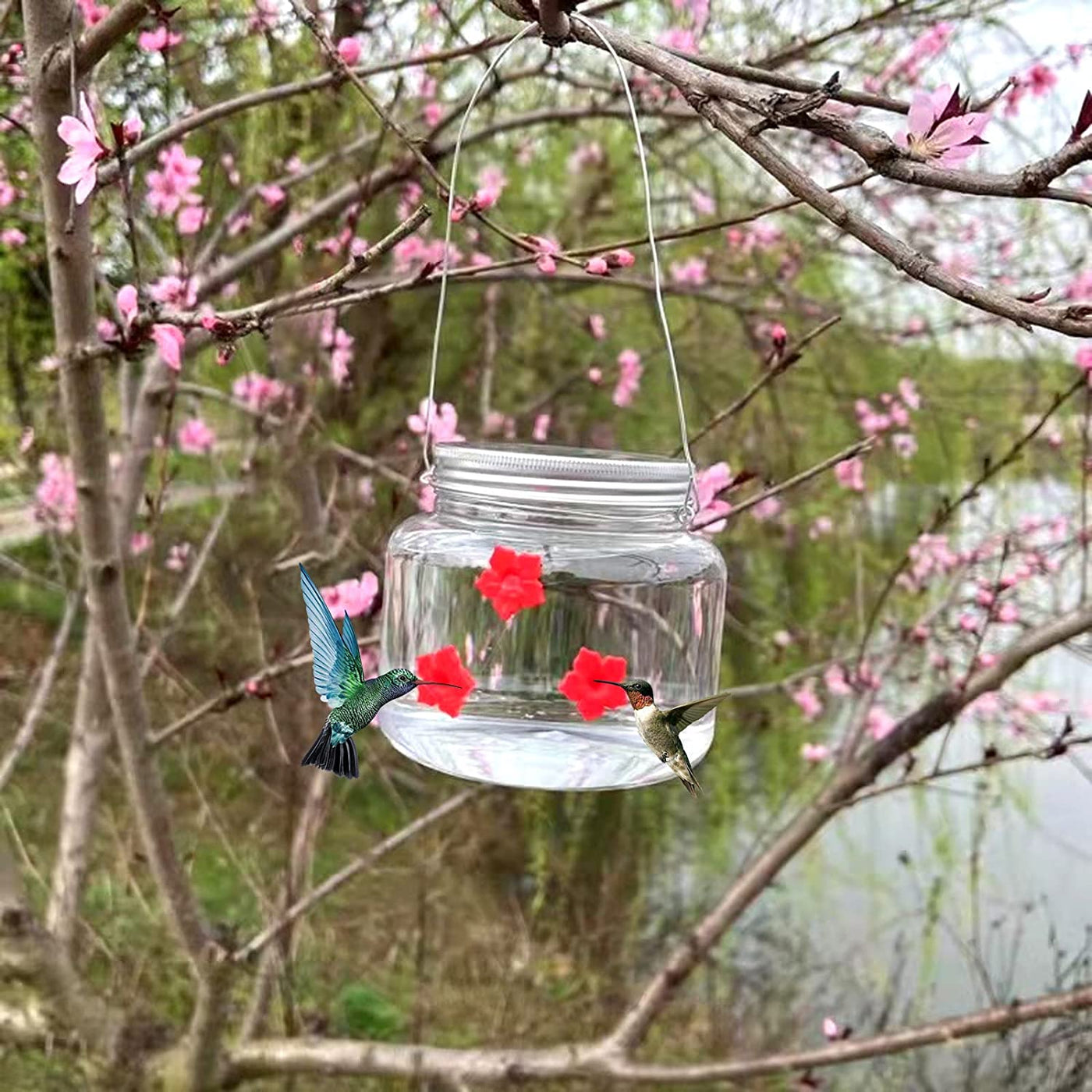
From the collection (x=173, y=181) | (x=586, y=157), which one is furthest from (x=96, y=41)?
(x=586, y=157)

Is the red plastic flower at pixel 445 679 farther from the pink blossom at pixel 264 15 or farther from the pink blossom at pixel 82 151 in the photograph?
the pink blossom at pixel 264 15

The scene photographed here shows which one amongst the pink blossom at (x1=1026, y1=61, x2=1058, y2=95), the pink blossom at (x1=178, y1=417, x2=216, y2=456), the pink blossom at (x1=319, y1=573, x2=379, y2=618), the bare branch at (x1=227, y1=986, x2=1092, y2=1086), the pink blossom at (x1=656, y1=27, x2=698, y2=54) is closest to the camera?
the pink blossom at (x1=319, y1=573, x2=379, y2=618)

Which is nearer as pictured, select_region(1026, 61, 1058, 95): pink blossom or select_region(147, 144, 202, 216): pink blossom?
select_region(147, 144, 202, 216): pink blossom

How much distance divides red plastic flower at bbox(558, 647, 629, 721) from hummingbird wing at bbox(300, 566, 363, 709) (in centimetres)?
19

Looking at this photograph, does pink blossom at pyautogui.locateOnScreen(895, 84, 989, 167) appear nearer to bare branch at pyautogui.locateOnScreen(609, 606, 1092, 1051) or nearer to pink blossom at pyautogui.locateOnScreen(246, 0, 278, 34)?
bare branch at pyautogui.locateOnScreen(609, 606, 1092, 1051)

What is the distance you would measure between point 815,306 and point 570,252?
7.86 ft

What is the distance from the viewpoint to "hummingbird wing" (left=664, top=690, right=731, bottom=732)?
0.88 meters

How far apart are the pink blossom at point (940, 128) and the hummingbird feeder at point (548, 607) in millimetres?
235

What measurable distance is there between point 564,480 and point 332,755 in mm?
313

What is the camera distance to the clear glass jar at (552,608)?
38.1 inches

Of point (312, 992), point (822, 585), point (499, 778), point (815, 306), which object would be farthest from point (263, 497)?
point (499, 778)

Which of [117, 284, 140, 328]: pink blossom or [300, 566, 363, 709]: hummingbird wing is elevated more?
[117, 284, 140, 328]: pink blossom

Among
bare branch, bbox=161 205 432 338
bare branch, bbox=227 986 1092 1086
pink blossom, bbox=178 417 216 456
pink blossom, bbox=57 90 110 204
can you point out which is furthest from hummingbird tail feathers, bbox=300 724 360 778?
pink blossom, bbox=178 417 216 456

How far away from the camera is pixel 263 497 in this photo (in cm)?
446
